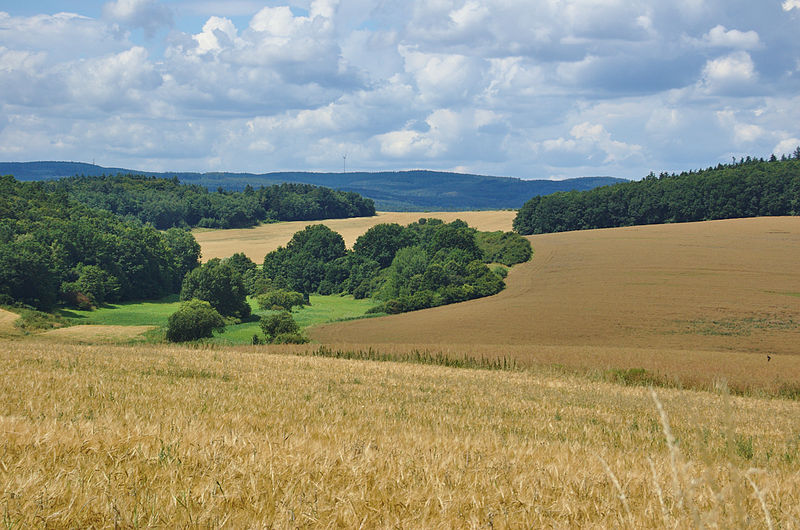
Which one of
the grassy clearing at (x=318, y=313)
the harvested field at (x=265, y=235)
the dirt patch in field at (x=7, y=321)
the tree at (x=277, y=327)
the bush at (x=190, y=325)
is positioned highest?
the harvested field at (x=265, y=235)

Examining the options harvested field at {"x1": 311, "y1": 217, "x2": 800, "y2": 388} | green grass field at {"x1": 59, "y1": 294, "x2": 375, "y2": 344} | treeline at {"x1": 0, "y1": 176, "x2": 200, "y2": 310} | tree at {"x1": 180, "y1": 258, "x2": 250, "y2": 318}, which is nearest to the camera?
harvested field at {"x1": 311, "y1": 217, "x2": 800, "y2": 388}

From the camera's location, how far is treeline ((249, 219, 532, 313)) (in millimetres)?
90188

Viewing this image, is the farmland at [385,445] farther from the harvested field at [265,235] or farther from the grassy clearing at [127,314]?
the harvested field at [265,235]

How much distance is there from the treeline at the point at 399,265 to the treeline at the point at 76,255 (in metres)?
16.4

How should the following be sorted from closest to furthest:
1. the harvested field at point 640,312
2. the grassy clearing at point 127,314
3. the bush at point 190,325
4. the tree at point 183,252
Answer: the harvested field at point 640,312 → the bush at point 190,325 → the grassy clearing at point 127,314 → the tree at point 183,252

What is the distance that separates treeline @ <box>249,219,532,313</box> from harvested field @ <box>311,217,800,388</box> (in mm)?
6020

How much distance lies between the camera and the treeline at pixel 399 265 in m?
90.2

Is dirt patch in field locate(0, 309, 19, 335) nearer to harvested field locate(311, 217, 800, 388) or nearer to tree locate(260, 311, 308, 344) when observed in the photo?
tree locate(260, 311, 308, 344)

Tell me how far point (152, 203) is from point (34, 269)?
106 meters

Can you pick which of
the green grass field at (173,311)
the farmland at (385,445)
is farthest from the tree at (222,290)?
the farmland at (385,445)

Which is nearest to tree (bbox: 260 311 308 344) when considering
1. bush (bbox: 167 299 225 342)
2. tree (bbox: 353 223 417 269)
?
bush (bbox: 167 299 225 342)

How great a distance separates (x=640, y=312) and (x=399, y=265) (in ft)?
185

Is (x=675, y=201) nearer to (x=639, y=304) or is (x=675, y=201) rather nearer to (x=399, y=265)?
(x=399, y=265)

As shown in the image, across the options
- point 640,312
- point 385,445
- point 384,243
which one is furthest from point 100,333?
point 384,243
